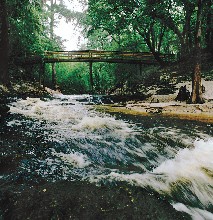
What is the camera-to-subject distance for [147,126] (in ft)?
23.6

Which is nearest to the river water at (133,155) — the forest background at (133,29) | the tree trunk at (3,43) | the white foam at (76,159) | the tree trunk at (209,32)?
the white foam at (76,159)

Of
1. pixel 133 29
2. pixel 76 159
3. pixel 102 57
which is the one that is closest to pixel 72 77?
pixel 102 57

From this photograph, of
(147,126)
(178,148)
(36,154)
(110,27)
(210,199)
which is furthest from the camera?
(110,27)

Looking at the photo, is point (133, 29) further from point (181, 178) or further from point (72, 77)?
point (181, 178)

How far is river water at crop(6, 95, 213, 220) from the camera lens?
350 centimetres

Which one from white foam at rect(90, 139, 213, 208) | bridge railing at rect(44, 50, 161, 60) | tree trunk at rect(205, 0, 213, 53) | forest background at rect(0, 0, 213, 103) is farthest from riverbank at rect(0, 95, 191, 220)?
bridge railing at rect(44, 50, 161, 60)

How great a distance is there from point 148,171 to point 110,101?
1061 cm

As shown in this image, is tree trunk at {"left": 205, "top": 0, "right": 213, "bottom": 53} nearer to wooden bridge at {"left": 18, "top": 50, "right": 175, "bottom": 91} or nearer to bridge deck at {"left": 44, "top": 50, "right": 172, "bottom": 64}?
wooden bridge at {"left": 18, "top": 50, "right": 175, "bottom": 91}

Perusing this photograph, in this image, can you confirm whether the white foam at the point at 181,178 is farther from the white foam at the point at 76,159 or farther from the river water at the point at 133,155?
the white foam at the point at 76,159

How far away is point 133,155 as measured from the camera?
15.8ft

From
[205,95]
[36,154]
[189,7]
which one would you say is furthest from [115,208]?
[189,7]

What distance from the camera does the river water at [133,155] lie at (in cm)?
350

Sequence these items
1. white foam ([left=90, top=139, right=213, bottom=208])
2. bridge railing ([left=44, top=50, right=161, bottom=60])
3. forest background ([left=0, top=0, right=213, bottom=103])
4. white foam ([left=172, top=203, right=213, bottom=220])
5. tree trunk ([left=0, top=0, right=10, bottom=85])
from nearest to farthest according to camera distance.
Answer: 1. white foam ([left=172, top=203, right=213, bottom=220])
2. white foam ([left=90, top=139, right=213, bottom=208])
3. tree trunk ([left=0, top=0, right=10, bottom=85])
4. forest background ([left=0, top=0, right=213, bottom=103])
5. bridge railing ([left=44, top=50, right=161, bottom=60])

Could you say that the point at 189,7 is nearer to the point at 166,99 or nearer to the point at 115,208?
the point at 166,99
